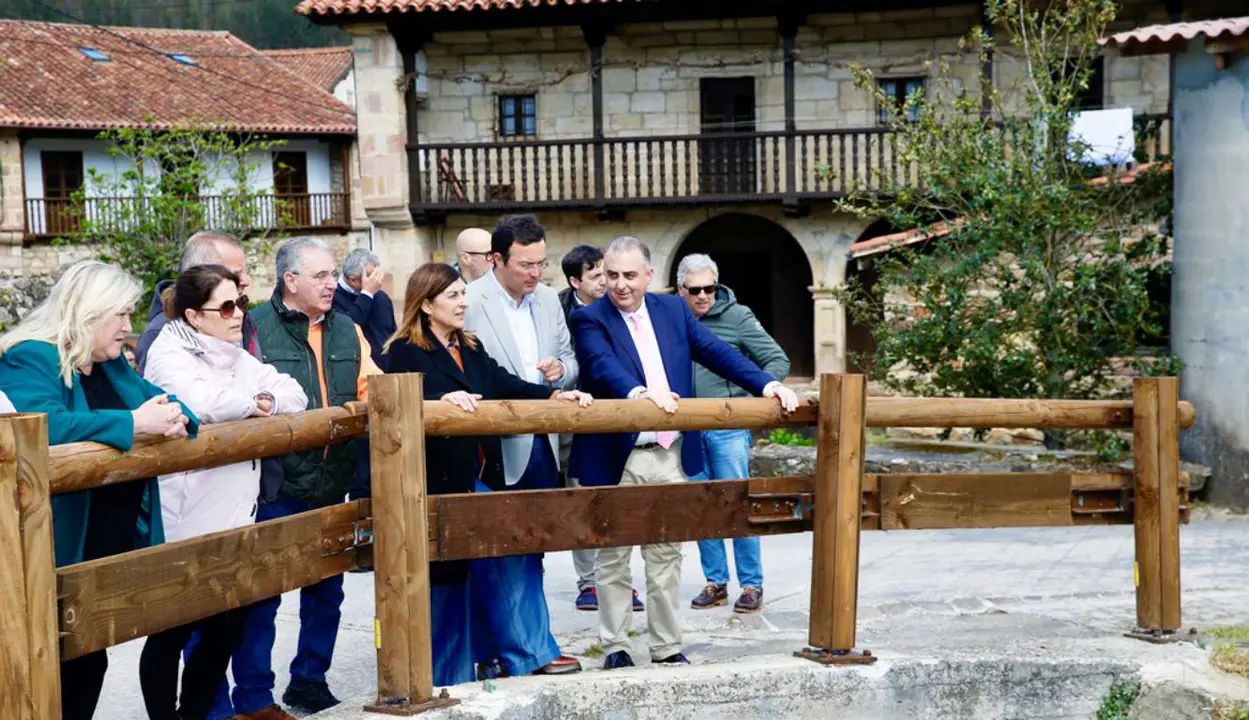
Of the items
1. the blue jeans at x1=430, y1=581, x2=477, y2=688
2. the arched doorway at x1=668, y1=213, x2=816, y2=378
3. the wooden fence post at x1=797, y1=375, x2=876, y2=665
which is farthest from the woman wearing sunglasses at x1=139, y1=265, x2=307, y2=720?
the arched doorway at x1=668, y1=213, x2=816, y2=378

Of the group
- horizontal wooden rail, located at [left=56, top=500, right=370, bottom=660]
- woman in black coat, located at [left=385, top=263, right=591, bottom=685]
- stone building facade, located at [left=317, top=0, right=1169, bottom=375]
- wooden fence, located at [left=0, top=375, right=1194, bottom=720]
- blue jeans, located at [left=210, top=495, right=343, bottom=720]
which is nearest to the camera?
wooden fence, located at [left=0, top=375, right=1194, bottom=720]

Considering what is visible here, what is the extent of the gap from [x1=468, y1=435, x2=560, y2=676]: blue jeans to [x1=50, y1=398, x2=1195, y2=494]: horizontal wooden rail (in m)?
0.63

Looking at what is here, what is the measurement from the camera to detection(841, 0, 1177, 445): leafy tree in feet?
36.2

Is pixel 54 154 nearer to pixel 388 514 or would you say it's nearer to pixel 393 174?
pixel 393 174

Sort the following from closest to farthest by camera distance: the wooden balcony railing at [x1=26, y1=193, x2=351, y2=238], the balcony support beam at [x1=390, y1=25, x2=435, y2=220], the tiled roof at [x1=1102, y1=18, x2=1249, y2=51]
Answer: the tiled roof at [x1=1102, y1=18, x2=1249, y2=51] → the balcony support beam at [x1=390, y1=25, x2=435, y2=220] → the wooden balcony railing at [x1=26, y1=193, x2=351, y2=238]

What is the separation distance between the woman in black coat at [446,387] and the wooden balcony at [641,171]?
14090 millimetres

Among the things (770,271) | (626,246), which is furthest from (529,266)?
(770,271)

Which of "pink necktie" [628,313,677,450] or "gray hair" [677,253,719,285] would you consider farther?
"gray hair" [677,253,719,285]

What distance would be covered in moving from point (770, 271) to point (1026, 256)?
45.7 ft

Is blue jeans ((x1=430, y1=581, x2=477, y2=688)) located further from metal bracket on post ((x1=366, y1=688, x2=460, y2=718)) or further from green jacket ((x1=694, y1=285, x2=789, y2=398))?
green jacket ((x1=694, y1=285, x2=789, y2=398))

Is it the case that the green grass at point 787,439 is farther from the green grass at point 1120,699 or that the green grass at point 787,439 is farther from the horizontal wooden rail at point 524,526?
the green grass at point 1120,699

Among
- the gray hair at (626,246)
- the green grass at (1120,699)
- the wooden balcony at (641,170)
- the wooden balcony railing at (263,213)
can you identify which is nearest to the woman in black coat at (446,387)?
the gray hair at (626,246)

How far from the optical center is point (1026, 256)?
36.4ft

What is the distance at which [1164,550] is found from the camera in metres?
5.94
